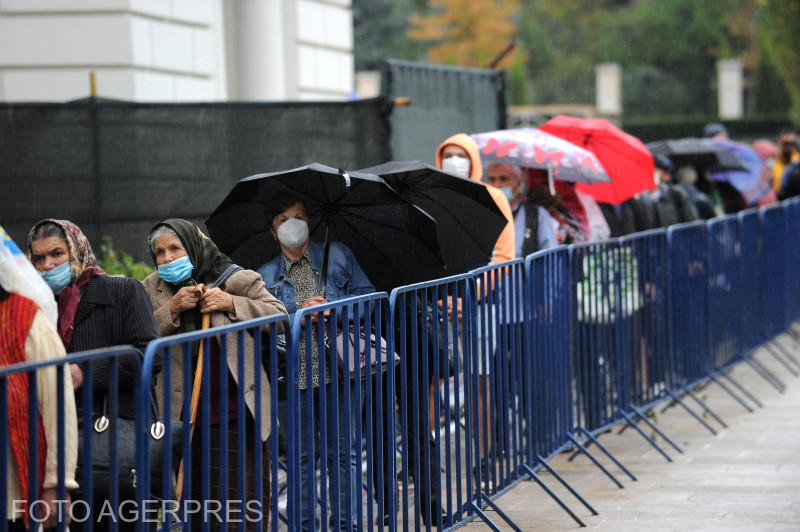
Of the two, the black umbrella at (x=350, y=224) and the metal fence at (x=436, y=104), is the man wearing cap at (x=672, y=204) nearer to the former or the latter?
the metal fence at (x=436, y=104)

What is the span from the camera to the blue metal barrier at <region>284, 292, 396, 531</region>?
5465 millimetres

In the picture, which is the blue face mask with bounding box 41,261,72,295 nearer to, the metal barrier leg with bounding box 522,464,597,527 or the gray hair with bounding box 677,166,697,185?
the metal barrier leg with bounding box 522,464,597,527

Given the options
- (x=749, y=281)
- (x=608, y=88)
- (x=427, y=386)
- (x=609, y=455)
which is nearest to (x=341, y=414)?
(x=427, y=386)

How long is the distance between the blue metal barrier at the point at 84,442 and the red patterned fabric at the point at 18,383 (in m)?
0.06

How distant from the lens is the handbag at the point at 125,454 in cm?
453

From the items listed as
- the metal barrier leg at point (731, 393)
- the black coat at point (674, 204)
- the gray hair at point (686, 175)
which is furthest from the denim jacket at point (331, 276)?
the gray hair at point (686, 175)

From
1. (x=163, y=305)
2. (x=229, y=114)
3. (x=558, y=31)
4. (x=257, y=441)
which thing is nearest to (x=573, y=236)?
(x=229, y=114)

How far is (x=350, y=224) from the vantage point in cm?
761

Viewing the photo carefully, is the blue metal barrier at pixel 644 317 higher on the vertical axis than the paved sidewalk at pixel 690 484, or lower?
higher

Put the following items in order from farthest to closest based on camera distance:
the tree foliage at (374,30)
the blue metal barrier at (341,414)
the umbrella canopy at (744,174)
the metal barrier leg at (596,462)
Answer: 1. the tree foliage at (374,30)
2. the umbrella canopy at (744,174)
3. the metal barrier leg at (596,462)
4. the blue metal barrier at (341,414)

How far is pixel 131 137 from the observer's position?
9.82 m

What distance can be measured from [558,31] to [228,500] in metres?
86.0

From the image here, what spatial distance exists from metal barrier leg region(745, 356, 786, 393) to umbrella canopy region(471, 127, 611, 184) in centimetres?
352

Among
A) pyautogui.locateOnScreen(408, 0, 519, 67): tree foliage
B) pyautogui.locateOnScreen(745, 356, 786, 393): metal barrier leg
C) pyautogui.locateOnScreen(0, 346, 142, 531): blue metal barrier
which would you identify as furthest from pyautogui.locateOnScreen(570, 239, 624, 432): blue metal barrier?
pyautogui.locateOnScreen(408, 0, 519, 67): tree foliage
